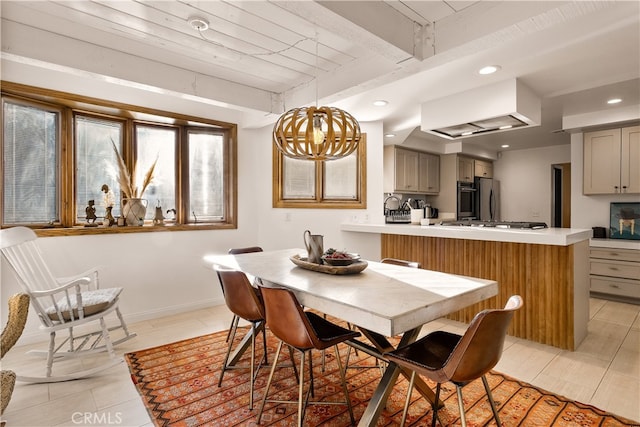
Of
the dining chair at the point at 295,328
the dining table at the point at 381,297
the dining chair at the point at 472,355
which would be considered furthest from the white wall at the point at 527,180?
the dining chair at the point at 295,328

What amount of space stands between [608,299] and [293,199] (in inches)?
165

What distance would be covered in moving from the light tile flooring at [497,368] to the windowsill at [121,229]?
0.95 m

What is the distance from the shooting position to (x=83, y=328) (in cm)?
317

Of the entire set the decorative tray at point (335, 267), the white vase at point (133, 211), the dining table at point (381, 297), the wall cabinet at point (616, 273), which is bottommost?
the wall cabinet at point (616, 273)

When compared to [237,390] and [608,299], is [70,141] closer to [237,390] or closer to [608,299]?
[237,390]

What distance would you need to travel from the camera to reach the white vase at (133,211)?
11.4ft

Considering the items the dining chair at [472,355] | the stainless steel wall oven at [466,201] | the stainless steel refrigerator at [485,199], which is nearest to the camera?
the dining chair at [472,355]

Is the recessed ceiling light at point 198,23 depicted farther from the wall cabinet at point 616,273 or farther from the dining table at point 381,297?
the wall cabinet at point 616,273

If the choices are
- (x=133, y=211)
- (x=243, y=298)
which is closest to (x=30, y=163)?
(x=133, y=211)

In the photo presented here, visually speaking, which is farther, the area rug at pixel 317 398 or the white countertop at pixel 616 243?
the white countertop at pixel 616 243

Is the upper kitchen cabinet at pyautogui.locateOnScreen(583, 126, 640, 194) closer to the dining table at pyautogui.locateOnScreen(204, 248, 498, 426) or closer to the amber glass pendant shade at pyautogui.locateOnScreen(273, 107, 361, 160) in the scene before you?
the dining table at pyautogui.locateOnScreen(204, 248, 498, 426)

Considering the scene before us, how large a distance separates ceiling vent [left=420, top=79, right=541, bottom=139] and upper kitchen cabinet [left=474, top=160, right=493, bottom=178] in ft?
10.6

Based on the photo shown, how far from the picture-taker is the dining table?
1.44 metres

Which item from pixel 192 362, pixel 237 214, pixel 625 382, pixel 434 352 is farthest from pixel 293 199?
pixel 625 382
